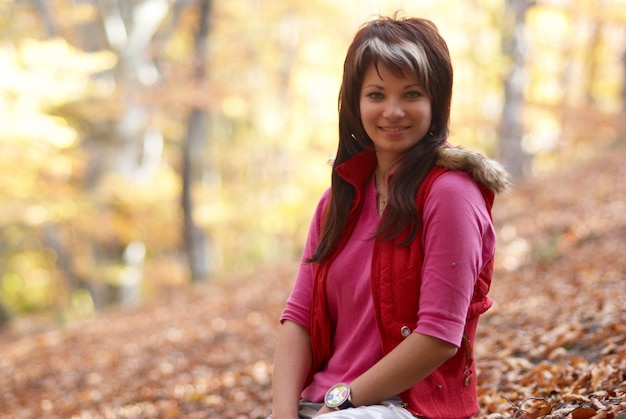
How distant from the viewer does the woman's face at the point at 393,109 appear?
89.3 inches

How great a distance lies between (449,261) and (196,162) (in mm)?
12988

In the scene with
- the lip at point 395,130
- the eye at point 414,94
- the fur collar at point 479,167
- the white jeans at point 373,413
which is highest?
the eye at point 414,94

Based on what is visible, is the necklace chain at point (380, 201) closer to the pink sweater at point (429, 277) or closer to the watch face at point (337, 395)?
the pink sweater at point (429, 277)

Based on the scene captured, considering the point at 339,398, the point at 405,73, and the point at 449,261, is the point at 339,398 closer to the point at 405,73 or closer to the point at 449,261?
the point at 449,261

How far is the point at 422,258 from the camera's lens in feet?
7.15

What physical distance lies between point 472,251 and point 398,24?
77cm

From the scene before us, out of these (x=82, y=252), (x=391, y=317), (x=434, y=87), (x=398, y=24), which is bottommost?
(x=82, y=252)

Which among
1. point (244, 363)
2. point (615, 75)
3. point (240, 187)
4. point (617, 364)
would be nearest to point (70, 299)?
point (240, 187)

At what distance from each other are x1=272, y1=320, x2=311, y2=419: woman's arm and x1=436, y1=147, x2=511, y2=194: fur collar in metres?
0.83

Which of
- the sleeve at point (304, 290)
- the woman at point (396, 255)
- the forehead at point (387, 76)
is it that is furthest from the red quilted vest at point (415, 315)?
the sleeve at point (304, 290)

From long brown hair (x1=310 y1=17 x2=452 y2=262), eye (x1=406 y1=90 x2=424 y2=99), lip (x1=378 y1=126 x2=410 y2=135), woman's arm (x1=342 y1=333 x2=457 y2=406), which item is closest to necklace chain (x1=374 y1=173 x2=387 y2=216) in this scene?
long brown hair (x1=310 y1=17 x2=452 y2=262)

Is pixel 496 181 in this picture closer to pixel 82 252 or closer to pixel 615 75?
pixel 82 252

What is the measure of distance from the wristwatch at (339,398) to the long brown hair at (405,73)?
0.47m

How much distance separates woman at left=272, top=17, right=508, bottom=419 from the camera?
6.88ft
